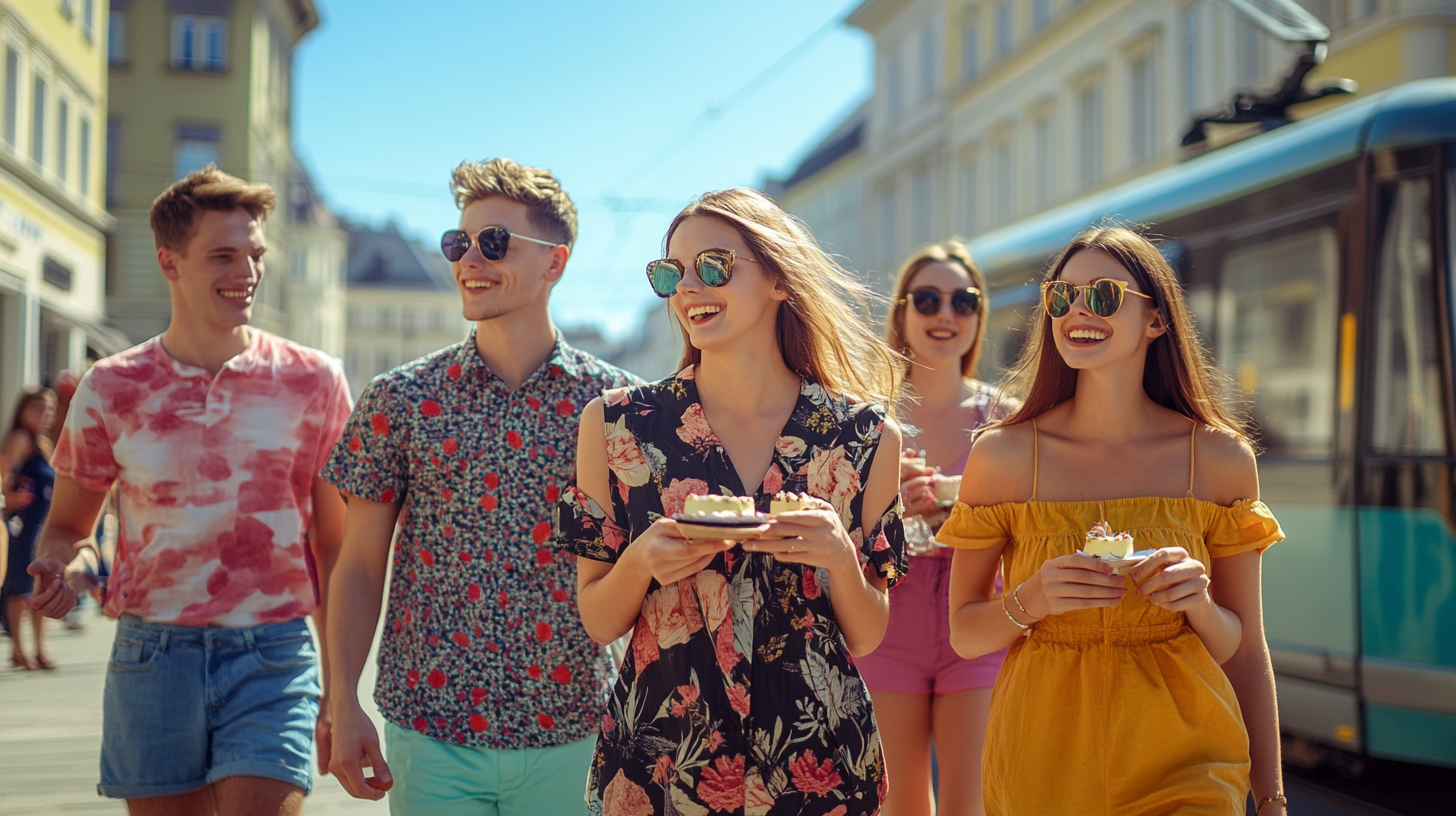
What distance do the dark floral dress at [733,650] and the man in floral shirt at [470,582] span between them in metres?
0.65

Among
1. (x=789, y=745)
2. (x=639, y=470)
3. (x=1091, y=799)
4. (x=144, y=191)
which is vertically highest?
(x=144, y=191)

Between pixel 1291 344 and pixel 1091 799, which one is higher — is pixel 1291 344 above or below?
above

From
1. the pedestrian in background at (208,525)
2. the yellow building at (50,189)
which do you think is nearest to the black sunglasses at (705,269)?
the pedestrian in background at (208,525)

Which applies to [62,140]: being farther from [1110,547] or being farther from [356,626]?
[1110,547]

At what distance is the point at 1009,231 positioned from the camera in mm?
12500

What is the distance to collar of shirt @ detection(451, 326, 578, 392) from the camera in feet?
11.7

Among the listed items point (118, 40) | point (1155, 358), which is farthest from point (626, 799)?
point (118, 40)

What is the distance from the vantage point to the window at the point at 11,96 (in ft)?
75.3

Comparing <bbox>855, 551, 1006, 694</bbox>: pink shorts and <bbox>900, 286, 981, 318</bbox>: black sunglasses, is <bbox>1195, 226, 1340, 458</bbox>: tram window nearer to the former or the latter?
<bbox>900, 286, 981, 318</bbox>: black sunglasses

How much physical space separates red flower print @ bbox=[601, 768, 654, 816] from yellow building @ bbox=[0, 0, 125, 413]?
916 inches

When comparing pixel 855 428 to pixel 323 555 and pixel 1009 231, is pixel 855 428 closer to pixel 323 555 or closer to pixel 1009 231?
pixel 323 555

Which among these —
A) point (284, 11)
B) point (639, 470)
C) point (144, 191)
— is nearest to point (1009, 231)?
point (639, 470)

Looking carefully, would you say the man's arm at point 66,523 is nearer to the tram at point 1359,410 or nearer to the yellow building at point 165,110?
the tram at point 1359,410

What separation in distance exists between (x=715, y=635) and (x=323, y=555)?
195cm
